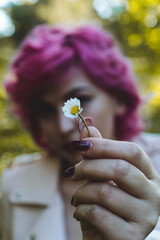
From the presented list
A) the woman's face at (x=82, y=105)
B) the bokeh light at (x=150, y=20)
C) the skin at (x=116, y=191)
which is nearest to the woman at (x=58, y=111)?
the woman's face at (x=82, y=105)

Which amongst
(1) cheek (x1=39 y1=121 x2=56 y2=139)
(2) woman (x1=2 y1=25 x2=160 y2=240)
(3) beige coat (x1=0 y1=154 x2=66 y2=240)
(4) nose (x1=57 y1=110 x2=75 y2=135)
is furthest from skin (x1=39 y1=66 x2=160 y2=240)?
(3) beige coat (x1=0 y1=154 x2=66 y2=240)

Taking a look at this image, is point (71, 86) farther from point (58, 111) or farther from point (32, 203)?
Result: point (32, 203)

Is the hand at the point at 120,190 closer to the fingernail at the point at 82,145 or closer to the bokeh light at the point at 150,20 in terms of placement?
the fingernail at the point at 82,145

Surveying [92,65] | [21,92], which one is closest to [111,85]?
[92,65]

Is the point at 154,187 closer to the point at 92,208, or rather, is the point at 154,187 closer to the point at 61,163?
the point at 92,208

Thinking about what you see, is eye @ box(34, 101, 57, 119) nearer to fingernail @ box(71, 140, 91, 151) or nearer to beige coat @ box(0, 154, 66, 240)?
beige coat @ box(0, 154, 66, 240)

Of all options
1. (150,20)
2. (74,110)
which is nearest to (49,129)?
(74,110)
